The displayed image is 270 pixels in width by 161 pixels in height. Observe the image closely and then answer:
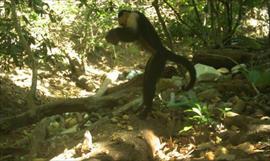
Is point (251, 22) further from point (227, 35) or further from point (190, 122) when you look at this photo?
point (190, 122)

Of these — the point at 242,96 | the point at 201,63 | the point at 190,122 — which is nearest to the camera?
the point at 190,122

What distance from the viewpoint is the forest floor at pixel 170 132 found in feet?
12.3

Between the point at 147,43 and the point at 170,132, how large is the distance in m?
1.11

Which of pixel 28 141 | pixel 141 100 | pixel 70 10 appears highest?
pixel 70 10

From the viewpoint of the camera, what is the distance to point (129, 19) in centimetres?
505

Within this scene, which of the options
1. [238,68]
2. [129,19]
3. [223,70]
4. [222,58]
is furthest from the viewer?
[222,58]

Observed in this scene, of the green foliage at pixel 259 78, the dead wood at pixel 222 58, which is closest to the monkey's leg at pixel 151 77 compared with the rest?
the green foliage at pixel 259 78

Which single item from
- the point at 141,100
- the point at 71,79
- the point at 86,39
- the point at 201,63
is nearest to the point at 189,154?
the point at 141,100

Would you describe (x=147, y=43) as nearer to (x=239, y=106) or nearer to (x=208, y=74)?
(x=239, y=106)

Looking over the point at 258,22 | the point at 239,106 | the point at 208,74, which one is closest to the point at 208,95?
the point at 239,106

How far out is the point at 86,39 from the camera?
10.2 m

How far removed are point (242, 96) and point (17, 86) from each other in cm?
432

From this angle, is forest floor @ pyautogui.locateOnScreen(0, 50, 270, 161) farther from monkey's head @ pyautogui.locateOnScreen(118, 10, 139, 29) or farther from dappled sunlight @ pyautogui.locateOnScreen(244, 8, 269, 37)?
dappled sunlight @ pyautogui.locateOnScreen(244, 8, 269, 37)

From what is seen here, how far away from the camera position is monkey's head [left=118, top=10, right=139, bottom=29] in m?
5.00
